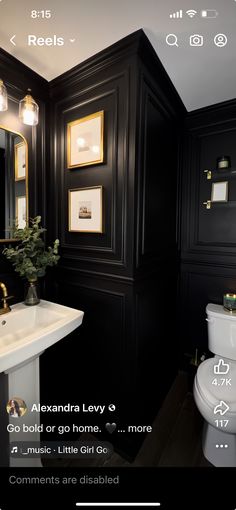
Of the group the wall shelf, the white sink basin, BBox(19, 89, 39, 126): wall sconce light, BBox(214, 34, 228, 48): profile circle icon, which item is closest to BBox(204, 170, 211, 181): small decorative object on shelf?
the wall shelf

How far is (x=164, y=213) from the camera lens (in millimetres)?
1514

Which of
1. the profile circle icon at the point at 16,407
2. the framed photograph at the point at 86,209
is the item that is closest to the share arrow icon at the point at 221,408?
the profile circle icon at the point at 16,407

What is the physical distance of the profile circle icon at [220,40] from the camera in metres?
0.97

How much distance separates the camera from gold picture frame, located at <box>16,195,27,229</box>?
126 centimetres

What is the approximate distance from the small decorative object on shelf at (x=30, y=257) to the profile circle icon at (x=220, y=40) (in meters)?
1.13

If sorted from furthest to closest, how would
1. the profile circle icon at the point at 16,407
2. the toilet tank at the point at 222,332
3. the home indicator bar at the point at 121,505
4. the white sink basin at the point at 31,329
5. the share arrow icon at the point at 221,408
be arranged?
the toilet tank at the point at 222,332
the share arrow icon at the point at 221,408
the profile circle icon at the point at 16,407
the white sink basin at the point at 31,329
the home indicator bar at the point at 121,505

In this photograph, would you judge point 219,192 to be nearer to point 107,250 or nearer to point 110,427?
point 107,250

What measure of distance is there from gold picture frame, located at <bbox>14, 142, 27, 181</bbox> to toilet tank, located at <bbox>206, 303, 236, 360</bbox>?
4.73ft

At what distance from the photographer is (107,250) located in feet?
3.98

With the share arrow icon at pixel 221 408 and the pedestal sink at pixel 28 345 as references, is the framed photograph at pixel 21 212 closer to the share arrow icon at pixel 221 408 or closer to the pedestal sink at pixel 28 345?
the pedestal sink at pixel 28 345

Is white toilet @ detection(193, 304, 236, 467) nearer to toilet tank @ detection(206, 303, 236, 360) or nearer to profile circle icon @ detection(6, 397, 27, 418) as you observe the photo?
toilet tank @ detection(206, 303, 236, 360)

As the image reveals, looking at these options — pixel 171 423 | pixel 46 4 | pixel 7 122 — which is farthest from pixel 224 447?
pixel 46 4

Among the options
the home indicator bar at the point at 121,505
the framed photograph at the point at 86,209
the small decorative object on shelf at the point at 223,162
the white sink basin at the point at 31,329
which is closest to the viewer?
the home indicator bar at the point at 121,505

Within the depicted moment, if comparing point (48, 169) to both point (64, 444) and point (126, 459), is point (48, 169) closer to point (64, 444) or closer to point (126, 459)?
point (64, 444)
